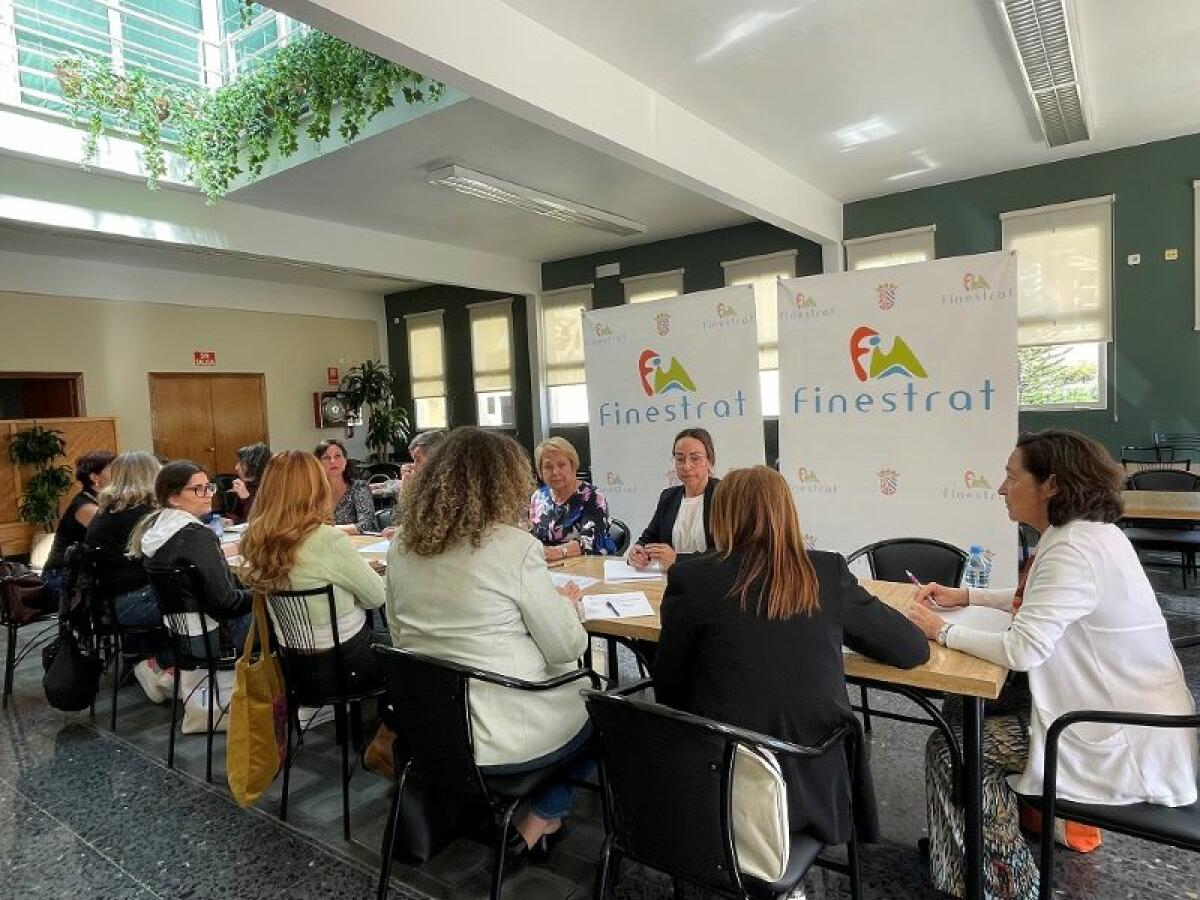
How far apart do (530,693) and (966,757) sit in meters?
1.01

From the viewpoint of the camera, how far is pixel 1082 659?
1.58 meters

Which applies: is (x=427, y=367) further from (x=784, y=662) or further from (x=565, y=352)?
(x=784, y=662)

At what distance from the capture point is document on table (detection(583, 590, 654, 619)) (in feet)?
6.93

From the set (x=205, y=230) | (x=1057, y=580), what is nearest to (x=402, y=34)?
(x=1057, y=580)

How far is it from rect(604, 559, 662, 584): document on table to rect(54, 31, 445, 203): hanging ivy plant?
321 centimetres

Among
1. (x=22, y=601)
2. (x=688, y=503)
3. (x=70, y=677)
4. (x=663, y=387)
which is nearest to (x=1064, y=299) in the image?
(x=663, y=387)

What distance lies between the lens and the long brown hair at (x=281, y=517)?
224cm

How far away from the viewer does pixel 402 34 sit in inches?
112

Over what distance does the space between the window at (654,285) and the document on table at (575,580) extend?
19.9 ft

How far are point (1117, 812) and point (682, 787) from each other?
95cm

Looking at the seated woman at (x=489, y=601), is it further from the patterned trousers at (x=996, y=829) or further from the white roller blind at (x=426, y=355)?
the white roller blind at (x=426, y=355)

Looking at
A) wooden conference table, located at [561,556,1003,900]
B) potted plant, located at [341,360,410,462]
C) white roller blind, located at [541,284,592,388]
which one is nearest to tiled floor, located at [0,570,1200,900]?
wooden conference table, located at [561,556,1003,900]

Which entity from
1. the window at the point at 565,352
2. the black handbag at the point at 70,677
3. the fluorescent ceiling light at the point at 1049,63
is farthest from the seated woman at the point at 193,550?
the window at the point at 565,352

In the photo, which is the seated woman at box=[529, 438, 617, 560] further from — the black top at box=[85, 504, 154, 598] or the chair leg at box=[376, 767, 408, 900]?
the black top at box=[85, 504, 154, 598]
